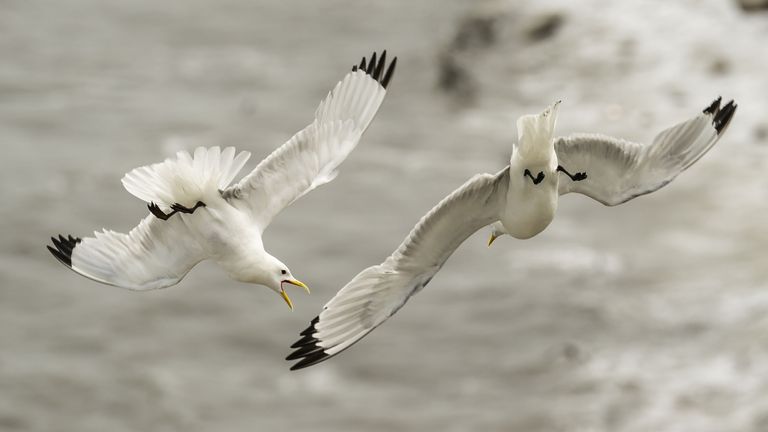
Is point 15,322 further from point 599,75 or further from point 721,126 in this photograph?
point 721,126

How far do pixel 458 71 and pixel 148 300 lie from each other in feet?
21.3

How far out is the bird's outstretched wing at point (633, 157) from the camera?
6.12 meters

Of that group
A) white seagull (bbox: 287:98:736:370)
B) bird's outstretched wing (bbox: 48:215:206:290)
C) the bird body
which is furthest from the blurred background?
the bird body

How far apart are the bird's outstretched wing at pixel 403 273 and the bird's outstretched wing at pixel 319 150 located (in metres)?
0.44

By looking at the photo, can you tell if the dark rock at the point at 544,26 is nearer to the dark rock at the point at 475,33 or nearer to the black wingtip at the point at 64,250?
the dark rock at the point at 475,33

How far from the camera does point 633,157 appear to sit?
6.25 m

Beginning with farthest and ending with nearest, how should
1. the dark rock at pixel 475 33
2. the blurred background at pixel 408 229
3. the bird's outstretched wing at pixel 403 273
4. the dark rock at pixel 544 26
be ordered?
the dark rock at pixel 475 33, the dark rock at pixel 544 26, the blurred background at pixel 408 229, the bird's outstretched wing at pixel 403 273

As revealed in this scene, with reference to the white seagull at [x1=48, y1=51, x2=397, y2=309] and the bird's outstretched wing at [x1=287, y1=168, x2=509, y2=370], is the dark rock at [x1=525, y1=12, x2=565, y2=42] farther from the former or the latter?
the bird's outstretched wing at [x1=287, y1=168, x2=509, y2=370]

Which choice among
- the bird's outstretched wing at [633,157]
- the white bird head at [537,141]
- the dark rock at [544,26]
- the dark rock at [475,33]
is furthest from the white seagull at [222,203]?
the dark rock at [475,33]

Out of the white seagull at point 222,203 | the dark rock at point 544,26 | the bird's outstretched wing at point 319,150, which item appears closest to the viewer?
the white seagull at point 222,203

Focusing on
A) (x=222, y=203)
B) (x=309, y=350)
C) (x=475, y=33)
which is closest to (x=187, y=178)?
(x=222, y=203)

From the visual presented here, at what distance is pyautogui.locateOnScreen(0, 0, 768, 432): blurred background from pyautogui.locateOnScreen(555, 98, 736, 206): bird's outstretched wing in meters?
15.0

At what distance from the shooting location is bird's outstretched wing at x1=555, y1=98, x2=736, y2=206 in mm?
6117

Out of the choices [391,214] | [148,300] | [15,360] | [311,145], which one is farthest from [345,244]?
[311,145]
